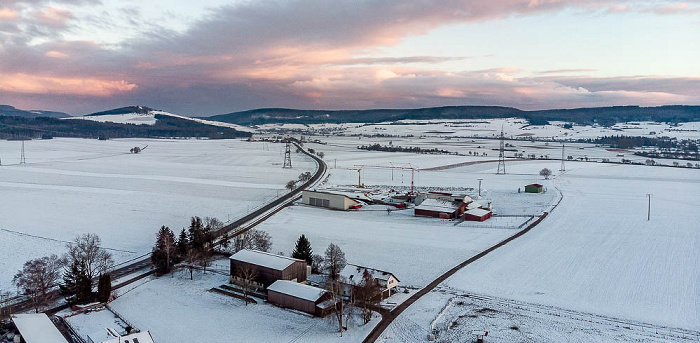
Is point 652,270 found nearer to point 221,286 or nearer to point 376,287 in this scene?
point 376,287

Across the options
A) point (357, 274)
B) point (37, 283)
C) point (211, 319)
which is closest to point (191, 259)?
point (211, 319)

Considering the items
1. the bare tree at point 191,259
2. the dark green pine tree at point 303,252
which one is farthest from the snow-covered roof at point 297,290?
the bare tree at point 191,259

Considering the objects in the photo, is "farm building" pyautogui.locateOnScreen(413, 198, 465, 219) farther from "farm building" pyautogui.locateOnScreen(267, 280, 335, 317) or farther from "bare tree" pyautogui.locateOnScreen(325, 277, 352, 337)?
"farm building" pyautogui.locateOnScreen(267, 280, 335, 317)

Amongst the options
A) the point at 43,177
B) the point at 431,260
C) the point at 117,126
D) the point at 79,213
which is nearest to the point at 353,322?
the point at 431,260

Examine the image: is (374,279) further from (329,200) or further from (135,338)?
(329,200)

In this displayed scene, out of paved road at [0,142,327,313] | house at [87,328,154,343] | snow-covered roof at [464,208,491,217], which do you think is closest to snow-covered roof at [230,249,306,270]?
paved road at [0,142,327,313]

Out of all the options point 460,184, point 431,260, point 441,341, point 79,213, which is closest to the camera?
point 441,341
